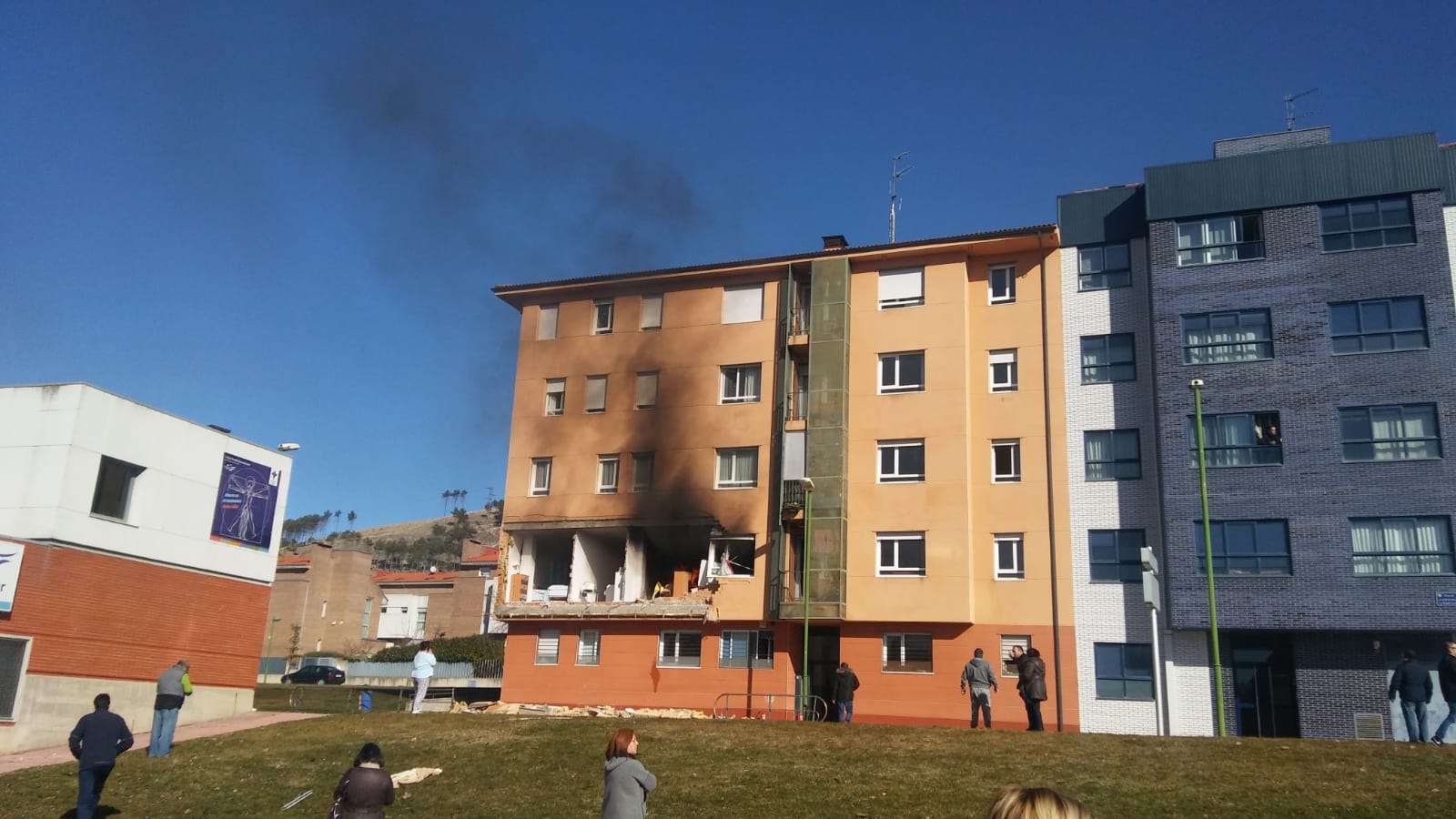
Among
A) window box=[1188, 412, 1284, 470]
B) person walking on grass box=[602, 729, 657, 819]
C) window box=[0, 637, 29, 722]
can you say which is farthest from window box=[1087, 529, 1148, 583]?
window box=[0, 637, 29, 722]

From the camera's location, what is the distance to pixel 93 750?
17.3 metres

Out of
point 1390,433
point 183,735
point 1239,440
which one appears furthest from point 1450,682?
point 183,735

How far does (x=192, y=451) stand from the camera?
34062 millimetres

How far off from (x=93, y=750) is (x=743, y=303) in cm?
2792

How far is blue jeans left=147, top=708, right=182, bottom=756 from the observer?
2439cm

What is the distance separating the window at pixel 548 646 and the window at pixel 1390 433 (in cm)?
2493

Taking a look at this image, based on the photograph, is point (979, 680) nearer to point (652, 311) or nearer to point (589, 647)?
point (589, 647)

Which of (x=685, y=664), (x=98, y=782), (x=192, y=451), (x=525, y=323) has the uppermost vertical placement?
(x=525, y=323)

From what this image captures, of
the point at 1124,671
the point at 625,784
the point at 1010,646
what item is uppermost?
the point at 1010,646

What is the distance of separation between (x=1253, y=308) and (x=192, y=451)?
31.0 metres

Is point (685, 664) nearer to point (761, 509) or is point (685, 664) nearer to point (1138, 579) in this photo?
point (761, 509)

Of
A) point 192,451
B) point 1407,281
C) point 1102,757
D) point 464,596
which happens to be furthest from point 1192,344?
point 464,596

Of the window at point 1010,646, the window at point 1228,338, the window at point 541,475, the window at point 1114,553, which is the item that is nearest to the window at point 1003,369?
the window at point 1228,338

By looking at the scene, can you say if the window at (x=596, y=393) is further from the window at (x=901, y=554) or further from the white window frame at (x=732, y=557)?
the window at (x=901, y=554)
